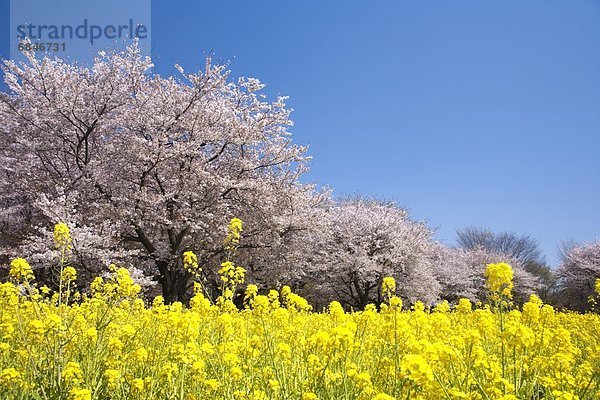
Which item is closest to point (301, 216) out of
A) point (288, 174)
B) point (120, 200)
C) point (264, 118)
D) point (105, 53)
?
point (288, 174)

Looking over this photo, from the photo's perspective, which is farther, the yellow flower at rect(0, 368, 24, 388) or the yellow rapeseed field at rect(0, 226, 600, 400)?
the yellow flower at rect(0, 368, 24, 388)

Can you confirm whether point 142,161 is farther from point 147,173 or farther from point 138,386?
point 138,386

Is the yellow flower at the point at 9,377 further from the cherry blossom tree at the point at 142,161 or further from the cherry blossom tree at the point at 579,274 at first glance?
the cherry blossom tree at the point at 579,274

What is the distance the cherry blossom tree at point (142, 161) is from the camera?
1573 cm

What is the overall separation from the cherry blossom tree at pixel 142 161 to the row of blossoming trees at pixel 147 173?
5 cm

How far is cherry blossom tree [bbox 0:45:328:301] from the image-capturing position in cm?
1573

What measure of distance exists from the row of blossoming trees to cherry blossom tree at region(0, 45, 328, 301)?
0.05 m

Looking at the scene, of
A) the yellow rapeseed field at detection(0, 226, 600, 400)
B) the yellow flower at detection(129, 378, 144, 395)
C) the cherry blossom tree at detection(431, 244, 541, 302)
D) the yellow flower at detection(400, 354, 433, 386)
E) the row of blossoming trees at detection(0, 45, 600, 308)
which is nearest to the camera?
the yellow flower at detection(400, 354, 433, 386)

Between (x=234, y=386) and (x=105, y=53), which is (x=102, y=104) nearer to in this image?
(x=105, y=53)

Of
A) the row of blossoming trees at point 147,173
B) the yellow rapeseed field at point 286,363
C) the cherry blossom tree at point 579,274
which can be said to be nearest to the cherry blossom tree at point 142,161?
the row of blossoming trees at point 147,173

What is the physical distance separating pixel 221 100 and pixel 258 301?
1523 cm

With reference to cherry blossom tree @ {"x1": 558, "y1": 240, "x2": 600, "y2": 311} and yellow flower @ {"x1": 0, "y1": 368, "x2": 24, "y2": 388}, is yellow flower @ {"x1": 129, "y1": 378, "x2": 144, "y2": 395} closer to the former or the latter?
yellow flower @ {"x1": 0, "y1": 368, "x2": 24, "y2": 388}

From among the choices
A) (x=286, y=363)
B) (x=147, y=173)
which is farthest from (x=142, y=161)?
(x=286, y=363)

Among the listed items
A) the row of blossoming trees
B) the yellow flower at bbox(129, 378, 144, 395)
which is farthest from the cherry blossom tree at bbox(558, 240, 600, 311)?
the yellow flower at bbox(129, 378, 144, 395)
